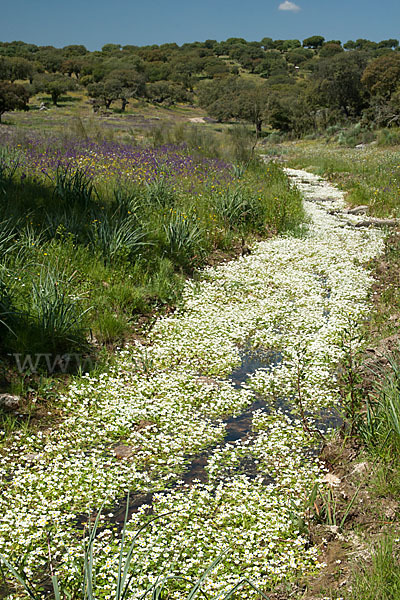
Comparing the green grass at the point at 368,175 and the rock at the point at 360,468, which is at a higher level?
the green grass at the point at 368,175

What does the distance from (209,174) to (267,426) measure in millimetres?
9802

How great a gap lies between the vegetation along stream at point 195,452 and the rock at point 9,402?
408mm

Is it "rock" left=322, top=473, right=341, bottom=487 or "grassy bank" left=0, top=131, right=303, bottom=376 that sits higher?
"grassy bank" left=0, top=131, right=303, bottom=376

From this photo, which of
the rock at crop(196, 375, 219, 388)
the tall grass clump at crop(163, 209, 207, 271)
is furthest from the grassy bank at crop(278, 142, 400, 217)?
the rock at crop(196, 375, 219, 388)

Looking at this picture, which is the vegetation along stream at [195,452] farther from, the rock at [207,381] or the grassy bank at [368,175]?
the grassy bank at [368,175]

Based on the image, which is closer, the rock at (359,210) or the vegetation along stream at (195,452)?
the vegetation along stream at (195,452)

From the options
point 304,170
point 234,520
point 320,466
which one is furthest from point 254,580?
point 304,170

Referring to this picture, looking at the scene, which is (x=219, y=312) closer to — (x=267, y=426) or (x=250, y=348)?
(x=250, y=348)

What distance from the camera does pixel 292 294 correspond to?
7.96 meters

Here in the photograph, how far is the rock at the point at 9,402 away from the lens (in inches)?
172

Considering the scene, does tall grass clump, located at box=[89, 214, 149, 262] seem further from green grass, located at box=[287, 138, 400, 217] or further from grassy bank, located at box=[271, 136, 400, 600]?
green grass, located at box=[287, 138, 400, 217]

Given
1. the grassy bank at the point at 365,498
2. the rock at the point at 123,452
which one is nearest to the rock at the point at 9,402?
the rock at the point at 123,452

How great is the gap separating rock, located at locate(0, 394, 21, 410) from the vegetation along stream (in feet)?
1.34

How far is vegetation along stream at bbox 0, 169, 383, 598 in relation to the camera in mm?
2986
